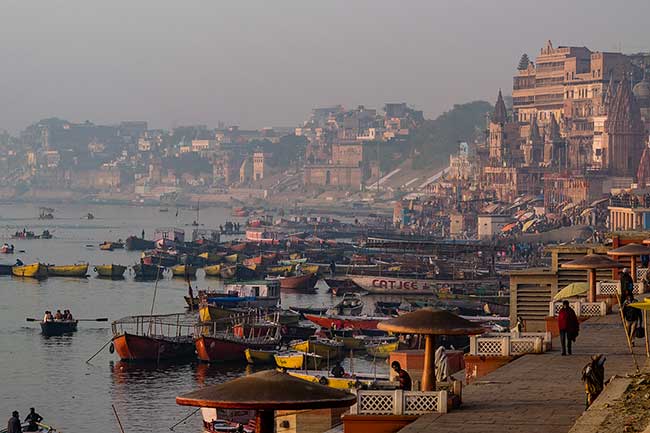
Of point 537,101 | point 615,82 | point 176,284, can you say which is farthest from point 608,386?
point 537,101

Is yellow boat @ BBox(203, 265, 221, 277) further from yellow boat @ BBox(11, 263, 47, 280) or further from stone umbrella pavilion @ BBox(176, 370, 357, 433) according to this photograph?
stone umbrella pavilion @ BBox(176, 370, 357, 433)

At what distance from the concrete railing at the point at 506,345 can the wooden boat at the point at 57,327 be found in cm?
3631

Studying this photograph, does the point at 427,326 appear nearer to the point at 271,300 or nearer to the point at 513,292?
the point at 513,292

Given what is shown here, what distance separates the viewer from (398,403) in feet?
51.4

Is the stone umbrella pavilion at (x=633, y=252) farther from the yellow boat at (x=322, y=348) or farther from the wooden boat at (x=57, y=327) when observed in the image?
the wooden boat at (x=57, y=327)

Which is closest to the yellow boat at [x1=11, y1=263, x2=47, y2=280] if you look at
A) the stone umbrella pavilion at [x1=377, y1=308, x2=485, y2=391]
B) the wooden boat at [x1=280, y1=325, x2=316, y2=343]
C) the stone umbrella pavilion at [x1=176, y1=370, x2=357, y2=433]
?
the wooden boat at [x1=280, y1=325, x2=316, y2=343]

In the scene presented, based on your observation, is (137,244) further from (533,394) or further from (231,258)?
(533,394)

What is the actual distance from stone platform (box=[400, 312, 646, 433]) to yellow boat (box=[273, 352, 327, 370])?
2034 cm

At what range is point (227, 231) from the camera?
153875mm

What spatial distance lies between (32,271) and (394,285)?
21512mm

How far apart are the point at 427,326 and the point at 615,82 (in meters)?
134

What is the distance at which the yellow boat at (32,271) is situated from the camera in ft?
290

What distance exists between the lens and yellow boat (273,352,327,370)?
42.8 metres

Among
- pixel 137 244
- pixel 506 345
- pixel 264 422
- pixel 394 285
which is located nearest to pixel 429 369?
pixel 506 345
